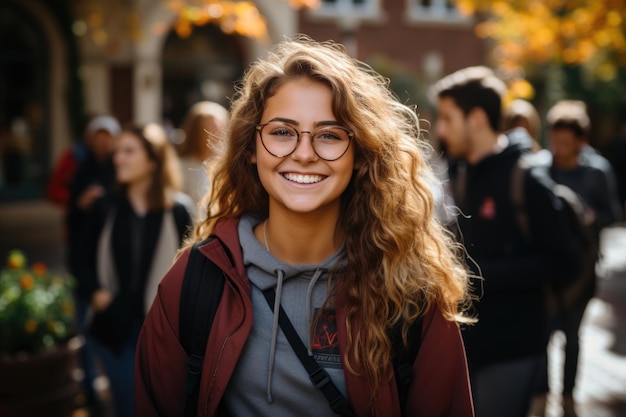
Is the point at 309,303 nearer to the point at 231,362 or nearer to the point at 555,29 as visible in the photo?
the point at 231,362

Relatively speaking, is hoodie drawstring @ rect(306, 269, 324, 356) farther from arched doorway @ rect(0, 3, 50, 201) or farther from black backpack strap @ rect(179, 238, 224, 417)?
arched doorway @ rect(0, 3, 50, 201)

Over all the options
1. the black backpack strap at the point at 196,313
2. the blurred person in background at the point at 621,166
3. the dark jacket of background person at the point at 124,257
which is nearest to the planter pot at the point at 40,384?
the dark jacket of background person at the point at 124,257

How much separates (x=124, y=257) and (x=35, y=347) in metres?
0.89

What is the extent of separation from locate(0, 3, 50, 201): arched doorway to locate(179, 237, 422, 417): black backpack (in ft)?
45.9

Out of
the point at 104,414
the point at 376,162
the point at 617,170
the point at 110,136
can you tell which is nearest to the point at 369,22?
the point at 617,170

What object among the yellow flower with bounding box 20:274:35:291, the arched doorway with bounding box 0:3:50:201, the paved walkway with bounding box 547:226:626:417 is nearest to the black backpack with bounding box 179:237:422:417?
the yellow flower with bounding box 20:274:35:291

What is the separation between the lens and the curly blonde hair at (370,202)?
2080 mm

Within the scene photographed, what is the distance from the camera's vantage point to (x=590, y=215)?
5.57 meters

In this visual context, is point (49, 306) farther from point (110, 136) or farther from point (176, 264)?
point (176, 264)

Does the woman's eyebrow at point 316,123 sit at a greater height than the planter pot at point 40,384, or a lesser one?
greater

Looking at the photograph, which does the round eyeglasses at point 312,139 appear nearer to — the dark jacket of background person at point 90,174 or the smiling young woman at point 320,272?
the smiling young woman at point 320,272

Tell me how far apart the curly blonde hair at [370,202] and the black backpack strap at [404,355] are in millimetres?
25

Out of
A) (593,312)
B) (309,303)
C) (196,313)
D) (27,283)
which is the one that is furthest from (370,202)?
(593,312)

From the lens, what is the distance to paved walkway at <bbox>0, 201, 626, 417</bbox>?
5.68 meters
